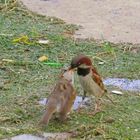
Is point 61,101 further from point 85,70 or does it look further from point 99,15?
point 99,15

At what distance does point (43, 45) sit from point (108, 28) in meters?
1.08

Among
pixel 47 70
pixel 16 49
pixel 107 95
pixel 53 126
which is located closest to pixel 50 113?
pixel 53 126

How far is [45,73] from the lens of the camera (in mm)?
6289

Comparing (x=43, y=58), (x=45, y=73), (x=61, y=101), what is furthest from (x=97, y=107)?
(x=43, y=58)

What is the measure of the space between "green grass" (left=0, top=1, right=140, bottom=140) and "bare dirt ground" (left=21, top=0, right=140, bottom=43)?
24 cm

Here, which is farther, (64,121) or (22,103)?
(22,103)

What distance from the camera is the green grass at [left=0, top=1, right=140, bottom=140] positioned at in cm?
502

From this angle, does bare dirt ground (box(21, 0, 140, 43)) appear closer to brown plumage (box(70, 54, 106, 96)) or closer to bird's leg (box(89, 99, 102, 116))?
bird's leg (box(89, 99, 102, 116))

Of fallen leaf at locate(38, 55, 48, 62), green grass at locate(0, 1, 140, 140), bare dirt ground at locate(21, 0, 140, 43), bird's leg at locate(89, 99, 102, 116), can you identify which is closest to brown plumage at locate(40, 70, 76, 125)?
green grass at locate(0, 1, 140, 140)

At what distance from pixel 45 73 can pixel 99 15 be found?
224cm

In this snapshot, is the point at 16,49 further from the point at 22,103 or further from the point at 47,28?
the point at 22,103

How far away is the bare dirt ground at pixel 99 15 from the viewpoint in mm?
7583

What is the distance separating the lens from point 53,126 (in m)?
5.02

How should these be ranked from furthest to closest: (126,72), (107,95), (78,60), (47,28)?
1. (47,28)
2. (126,72)
3. (107,95)
4. (78,60)
